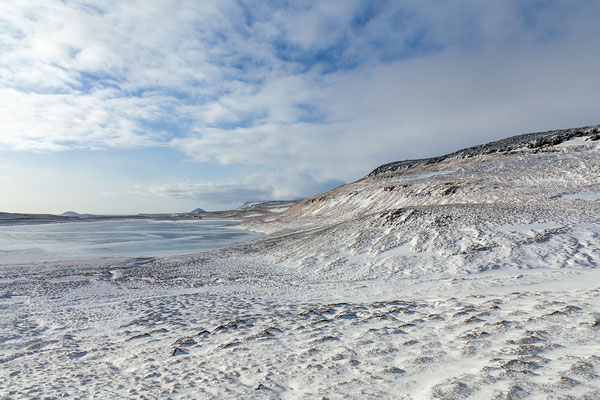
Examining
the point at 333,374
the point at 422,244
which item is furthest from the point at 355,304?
the point at 422,244

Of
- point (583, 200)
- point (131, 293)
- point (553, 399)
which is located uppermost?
point (583, 200)

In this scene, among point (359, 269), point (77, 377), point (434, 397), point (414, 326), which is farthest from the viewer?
point (359, 269)

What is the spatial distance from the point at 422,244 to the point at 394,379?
15501 millimetres

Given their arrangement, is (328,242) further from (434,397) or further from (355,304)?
(434,397)

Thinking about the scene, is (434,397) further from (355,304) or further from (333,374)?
(355,304)

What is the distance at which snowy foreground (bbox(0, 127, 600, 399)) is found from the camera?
5.78 metres

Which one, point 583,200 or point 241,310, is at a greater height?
point 583,200

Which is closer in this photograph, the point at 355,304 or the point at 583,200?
the point at 355,304

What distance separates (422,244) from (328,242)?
6659 millimetres

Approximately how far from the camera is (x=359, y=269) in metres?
18.7

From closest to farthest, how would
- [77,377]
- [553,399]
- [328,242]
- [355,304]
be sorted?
[553,399], [77,377], [355,304], [328,242]

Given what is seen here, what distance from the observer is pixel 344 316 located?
9570 millimetres

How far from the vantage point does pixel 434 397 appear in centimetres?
486

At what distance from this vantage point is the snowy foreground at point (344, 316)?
578 cm
